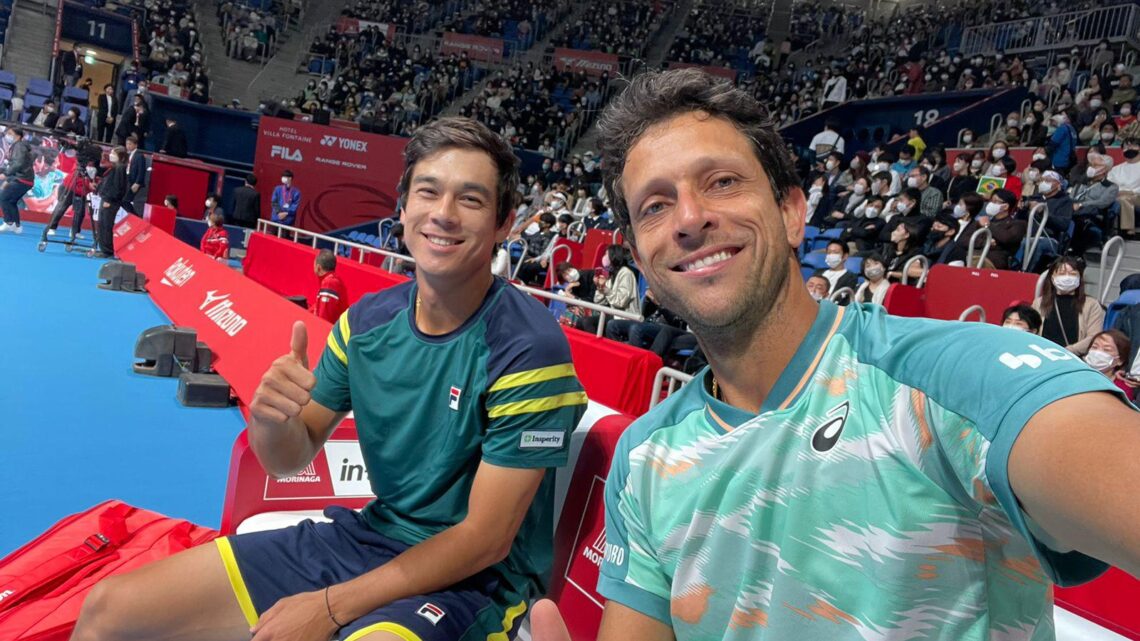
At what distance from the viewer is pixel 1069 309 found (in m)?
6.56

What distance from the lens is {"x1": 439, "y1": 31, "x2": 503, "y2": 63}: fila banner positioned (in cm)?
2906

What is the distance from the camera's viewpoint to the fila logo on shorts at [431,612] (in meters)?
1.81

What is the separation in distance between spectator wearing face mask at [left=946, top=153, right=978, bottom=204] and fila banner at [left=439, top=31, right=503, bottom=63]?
813 inches

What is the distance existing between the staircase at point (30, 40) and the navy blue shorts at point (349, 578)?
30052 mm

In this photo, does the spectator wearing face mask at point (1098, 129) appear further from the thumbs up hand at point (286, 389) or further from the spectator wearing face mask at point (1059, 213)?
the thumbs up hand at point (286, 389)

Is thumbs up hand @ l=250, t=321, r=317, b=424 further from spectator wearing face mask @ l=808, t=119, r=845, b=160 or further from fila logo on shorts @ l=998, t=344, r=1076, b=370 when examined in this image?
spectator wearing face mask @ l=808, t=119, r=845, b=160

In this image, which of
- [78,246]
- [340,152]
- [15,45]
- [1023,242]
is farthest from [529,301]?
[15,45]

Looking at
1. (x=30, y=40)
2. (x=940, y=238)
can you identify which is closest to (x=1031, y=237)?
(x=940, y=238)

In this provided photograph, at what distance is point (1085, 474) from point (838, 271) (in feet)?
29.2

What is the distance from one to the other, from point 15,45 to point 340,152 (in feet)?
50.9

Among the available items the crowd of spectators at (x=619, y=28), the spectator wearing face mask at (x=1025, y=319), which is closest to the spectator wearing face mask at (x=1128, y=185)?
the spectator wearing face mask at (x=1025, y=319)

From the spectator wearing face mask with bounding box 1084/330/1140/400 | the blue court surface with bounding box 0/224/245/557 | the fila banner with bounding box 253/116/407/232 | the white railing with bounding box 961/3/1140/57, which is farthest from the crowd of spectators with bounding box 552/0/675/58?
the spectator wearing face mask with bounding box 1084/330/1140/400

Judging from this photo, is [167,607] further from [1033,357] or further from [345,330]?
[1033,357]

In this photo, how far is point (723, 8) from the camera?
32562mm
